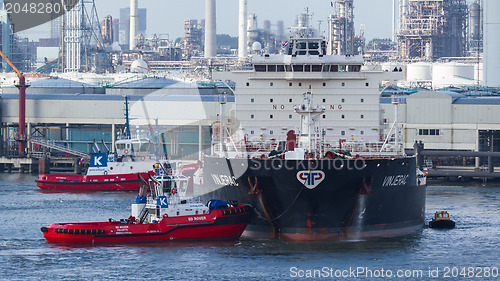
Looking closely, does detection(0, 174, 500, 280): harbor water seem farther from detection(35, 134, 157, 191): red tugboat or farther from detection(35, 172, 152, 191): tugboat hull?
detection(35, 134, 157, 191): red tugboat

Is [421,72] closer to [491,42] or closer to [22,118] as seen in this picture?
[491,42]

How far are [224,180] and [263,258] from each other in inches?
228

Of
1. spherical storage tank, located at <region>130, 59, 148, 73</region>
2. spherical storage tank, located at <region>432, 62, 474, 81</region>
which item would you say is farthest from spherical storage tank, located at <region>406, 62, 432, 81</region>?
spherical storage tank, located at <region>130, 59, 148, 73</region>

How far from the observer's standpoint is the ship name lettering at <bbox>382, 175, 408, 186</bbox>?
38.6 meters

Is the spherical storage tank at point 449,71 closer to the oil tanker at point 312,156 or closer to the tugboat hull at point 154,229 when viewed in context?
the oil tanker at point 312,156

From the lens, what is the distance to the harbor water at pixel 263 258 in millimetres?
33000

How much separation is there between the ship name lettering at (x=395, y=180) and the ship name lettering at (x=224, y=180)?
588cm

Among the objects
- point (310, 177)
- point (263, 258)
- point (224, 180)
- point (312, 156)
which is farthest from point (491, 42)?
point (263, 258)

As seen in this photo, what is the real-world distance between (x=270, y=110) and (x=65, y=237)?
10.4 meters

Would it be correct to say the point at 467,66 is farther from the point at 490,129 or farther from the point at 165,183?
the point at 165,183

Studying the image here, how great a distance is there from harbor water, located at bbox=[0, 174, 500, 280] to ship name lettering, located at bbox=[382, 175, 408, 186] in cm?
223

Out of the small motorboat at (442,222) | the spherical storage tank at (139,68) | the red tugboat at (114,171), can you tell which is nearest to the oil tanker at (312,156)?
the small motorboat at (442,222)

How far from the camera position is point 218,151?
4172 cm

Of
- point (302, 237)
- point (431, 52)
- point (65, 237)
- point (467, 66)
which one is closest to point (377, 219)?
point (302, 237)
